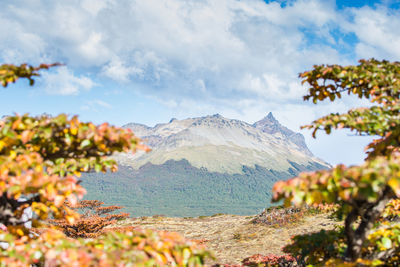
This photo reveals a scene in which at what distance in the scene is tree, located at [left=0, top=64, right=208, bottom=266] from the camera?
9.93 ft

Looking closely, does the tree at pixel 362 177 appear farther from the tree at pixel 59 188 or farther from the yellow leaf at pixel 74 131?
the yellow leaf at pixel 74 131

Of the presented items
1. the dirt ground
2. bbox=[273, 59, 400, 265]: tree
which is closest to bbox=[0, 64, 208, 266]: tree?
bbox=[273, 59, 400, 265]: tree

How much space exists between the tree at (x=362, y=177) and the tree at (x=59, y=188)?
1584 mm

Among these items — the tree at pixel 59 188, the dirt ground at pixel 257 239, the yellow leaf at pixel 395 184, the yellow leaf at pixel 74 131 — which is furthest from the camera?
the dirt ground at pixel 257 239

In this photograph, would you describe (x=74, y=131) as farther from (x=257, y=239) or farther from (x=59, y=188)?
(x=257, y=239)

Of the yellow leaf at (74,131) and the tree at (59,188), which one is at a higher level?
the yellow leaf at (74,131)

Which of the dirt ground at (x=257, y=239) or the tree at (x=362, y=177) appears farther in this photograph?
the dirt ground at (x=257, y=239)

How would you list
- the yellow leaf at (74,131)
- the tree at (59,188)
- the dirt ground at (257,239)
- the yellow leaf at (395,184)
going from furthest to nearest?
the dirt ground at (257,239), the yellow leaf at (74,131), the tree at (59,188), the yellow leaf at (395,184)

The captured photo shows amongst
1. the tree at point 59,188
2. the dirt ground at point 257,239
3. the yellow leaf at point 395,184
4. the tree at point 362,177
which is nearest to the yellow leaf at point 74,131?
the tree at point 59,188

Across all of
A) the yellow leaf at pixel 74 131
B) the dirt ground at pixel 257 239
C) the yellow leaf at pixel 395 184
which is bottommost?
the dirt ground at pixel 257 239

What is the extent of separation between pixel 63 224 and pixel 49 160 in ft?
39.3

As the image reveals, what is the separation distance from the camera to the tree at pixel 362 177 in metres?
2.87

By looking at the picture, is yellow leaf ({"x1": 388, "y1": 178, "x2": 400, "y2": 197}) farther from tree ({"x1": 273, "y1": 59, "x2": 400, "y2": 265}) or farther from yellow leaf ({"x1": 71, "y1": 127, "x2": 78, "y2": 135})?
yellow leaf ({"x1": 71, "y1": 127, "x2": 78, "y2": 135})

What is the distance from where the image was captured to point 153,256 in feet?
10.7
